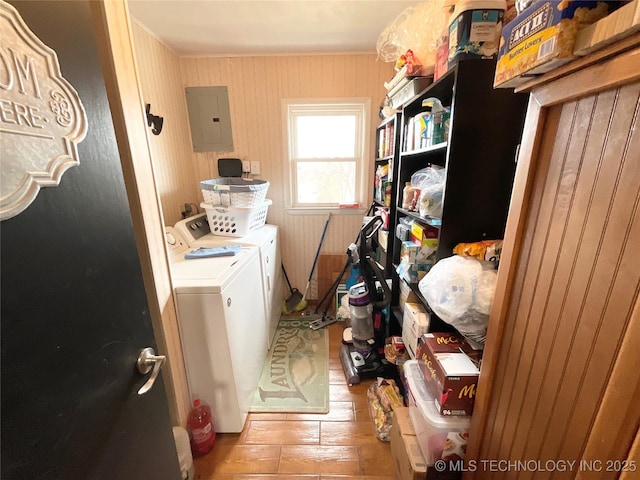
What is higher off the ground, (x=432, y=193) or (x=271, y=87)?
(x=271, y=87)

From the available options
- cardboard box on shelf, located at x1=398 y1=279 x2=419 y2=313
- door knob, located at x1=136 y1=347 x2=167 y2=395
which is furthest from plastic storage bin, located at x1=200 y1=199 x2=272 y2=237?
door knob, located at x1=136 y1=347 x2=167 y2=395

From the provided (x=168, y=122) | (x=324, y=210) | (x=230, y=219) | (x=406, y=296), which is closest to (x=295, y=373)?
(x=406, y=296)

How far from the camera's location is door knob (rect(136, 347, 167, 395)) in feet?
2.31

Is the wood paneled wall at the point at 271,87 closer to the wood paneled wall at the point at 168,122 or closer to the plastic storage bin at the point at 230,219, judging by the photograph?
the wood paneled wall at the point at 168,122

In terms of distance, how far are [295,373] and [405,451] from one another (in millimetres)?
972

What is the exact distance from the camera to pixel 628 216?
1.42 feet

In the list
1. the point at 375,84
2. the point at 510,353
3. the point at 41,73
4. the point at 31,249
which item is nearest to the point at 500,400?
the point at 510,353

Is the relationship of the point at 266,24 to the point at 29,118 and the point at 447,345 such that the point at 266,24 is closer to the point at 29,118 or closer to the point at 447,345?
the point at 29,118

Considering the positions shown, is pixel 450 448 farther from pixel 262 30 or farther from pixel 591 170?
pixel 262 30

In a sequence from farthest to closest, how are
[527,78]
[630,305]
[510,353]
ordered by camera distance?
1. [510,353]
2. [527,78]
3. [630,305]

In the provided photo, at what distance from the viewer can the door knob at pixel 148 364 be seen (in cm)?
70

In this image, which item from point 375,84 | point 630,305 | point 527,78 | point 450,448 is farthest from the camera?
point 375,84

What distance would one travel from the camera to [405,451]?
1.10 metres

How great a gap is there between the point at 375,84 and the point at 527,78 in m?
2.02
